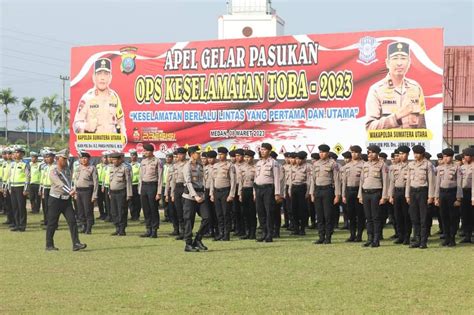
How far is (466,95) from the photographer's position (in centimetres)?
2602

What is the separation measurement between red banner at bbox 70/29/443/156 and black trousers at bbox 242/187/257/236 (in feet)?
12.9

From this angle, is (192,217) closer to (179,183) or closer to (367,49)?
(179,183)

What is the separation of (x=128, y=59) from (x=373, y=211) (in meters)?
9.87

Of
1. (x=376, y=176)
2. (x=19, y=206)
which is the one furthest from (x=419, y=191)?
(x=19, y=206)

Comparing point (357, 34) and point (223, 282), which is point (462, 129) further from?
point (223, 282)

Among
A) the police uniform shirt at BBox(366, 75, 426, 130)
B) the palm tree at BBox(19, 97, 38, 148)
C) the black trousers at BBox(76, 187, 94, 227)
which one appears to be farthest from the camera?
the palm tree at BBox(19, 97, 38, 148)

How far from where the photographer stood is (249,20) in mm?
35062

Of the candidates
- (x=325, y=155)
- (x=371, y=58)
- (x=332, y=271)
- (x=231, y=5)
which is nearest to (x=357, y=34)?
(x=371, y=58)

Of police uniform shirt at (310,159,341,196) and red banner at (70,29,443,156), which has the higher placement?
red banner at (70,29,443,156)

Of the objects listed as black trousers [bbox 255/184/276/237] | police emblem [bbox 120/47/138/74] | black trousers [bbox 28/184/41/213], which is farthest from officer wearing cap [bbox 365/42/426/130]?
black trousers [bbox 28/184/41/213]

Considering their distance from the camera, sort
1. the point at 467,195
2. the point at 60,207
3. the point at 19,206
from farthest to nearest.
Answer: the point at 19,206 → the point at 467,195 → the point at 60,207

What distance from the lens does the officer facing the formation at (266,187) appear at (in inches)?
511

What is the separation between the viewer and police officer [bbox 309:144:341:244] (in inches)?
500

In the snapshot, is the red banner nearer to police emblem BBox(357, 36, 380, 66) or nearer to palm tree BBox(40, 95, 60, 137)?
police emblem BBox(357, 36, 380, 66)
